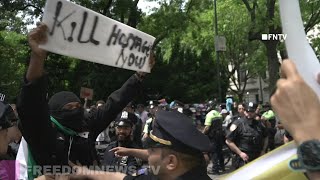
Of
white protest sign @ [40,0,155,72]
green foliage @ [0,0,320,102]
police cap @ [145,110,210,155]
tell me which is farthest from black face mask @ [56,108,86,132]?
green foliage @ [0,0,320,102]

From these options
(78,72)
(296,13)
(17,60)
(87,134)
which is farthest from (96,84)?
(296,13)

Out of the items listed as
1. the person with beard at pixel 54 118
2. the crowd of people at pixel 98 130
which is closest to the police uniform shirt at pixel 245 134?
the crowd of people at pixel 98 130

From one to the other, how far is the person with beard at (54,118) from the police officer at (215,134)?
8.94 meters

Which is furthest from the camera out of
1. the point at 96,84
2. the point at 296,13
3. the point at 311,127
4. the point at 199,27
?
the point at 199,27

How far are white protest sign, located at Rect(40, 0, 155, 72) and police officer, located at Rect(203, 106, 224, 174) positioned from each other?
9.33m

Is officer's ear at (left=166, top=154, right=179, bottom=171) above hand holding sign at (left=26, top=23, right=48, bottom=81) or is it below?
below

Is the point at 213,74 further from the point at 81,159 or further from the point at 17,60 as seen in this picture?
the point at 81,159

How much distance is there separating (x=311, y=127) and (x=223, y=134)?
1213 cm

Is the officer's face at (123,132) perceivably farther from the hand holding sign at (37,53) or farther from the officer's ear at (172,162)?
the officer's ear at (172,162)

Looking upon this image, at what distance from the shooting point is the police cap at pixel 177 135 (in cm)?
226

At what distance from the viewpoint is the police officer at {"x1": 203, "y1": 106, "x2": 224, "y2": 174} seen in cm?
1266

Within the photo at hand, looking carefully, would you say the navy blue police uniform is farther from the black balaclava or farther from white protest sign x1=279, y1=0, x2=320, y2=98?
white protest sign x1=279, y1=0, x2=320, y2=98

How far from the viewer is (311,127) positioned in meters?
1.25

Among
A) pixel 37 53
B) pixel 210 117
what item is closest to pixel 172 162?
pixel 37 53
